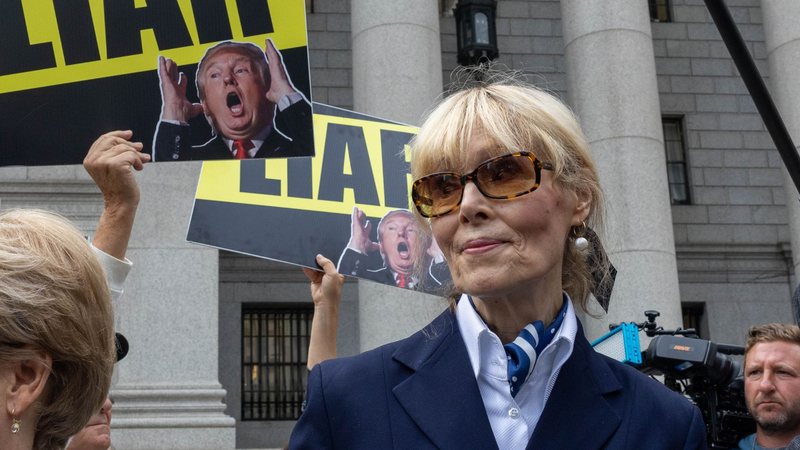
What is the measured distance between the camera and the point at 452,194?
277 cm

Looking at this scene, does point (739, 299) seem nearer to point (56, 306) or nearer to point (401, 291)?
point (401, 291)

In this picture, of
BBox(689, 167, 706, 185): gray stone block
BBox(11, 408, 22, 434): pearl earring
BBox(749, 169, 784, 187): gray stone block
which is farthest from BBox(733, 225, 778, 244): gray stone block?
BBox(11, 408, 22, 434): pearl earring

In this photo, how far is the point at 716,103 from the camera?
22.6 metres

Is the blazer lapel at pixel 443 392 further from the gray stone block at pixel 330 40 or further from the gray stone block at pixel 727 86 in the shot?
the gray stone block at pixel 727 86

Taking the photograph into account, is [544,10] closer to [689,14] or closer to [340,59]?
[689,14]

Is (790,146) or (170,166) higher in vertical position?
(170,166)

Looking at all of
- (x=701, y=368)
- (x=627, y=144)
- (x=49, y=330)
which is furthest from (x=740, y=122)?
(x=49, y=330)

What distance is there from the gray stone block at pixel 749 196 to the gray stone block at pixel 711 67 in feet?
7.74

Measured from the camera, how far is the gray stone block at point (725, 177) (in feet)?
72.8

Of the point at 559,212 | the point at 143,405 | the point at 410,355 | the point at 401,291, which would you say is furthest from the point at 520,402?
the point at 401,291

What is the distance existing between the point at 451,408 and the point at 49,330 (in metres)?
0.92

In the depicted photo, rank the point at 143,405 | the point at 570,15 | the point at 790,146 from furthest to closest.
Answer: the point at 570,15, the point at 143,405, the point at 790,146

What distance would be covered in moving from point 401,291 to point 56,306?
1152 cm

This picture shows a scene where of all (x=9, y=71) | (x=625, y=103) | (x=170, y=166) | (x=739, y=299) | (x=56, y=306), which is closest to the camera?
(x=56, y=306)
